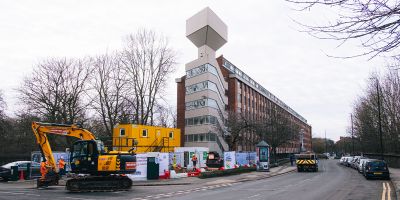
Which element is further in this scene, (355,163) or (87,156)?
(355,163)

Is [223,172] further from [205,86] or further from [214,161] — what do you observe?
[205,86]

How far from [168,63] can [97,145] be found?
29856mm

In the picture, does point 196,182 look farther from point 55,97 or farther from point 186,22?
point 186,22

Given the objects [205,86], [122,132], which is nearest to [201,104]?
[205,86]

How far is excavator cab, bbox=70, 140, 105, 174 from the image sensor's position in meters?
22.2

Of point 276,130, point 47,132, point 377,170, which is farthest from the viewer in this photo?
point 276,130

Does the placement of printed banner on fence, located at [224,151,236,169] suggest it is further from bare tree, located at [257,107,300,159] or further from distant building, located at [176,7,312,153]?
bare tree, located at [257,107,300,159]

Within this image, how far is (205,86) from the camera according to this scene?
5994cm

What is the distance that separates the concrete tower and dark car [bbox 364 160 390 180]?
1227 inches

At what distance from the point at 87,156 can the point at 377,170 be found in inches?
880

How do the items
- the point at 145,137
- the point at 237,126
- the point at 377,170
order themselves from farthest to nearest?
the point at 237,126 < the point at 145,137 < the point at 377,170

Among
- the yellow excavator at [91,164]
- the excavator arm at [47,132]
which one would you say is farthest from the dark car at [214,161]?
the excavator arm at [47,132]

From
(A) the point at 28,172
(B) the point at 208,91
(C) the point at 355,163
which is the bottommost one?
(C) the point at 355,163

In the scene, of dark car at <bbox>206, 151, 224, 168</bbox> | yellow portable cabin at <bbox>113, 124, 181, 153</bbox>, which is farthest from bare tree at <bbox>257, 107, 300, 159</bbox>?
yellow portable cabin at <bbox>113, 124, 181, 153</bbox>
